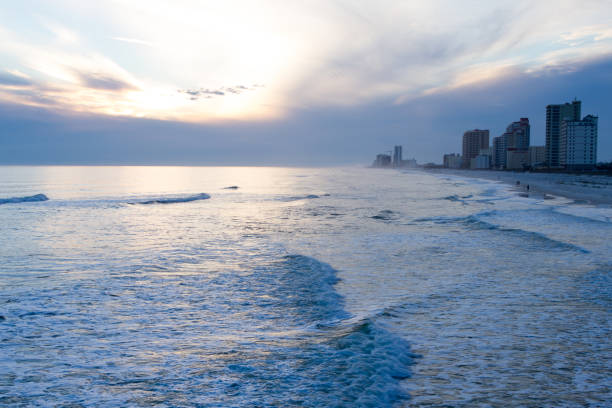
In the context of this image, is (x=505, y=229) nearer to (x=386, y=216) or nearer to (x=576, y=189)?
(x=386, y=216)

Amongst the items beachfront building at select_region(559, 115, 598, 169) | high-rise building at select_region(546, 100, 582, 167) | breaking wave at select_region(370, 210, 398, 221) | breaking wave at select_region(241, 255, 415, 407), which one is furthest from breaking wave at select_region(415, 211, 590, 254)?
high-rise building at select_region(546, 100, 582, 167)

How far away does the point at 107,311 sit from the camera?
7.35 m

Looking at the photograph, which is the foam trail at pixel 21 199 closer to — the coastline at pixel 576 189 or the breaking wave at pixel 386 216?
the breaking wave at pixel 386 216

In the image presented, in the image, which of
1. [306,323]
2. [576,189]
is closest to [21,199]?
[306,323]

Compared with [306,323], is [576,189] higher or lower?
lower

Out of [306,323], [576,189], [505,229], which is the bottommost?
[576,189]

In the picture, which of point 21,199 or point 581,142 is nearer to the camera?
point 21,199

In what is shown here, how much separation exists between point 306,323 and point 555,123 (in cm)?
21835

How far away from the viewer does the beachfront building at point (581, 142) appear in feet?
522

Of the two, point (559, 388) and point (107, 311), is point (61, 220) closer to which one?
point (107, 311)

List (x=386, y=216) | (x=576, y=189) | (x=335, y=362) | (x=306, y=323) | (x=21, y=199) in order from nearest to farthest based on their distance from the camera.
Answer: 1. (x=335, y=362)
2. (x=306, y=323)
3. (x=386, y=216)
4. (x=21, y=199)
5. (x=576, y=189)

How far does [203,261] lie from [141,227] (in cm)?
869

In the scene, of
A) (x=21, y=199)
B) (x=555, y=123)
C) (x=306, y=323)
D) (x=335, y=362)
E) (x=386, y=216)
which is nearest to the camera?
(x=335, y=362)

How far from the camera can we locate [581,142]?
525 ft
